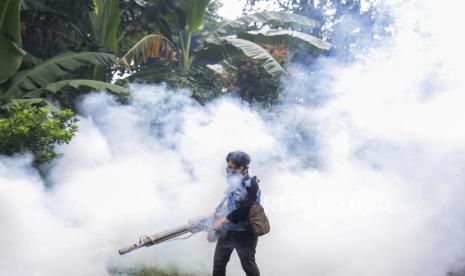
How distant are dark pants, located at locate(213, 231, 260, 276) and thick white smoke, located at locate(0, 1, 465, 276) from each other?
1.25m

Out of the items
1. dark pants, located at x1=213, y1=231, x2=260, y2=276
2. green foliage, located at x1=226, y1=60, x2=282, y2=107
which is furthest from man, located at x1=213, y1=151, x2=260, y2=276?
green foliage, located at x1=226, y1=60, x2=282, y2=107

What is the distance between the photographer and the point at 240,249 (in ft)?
16.9

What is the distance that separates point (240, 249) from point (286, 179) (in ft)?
9.94

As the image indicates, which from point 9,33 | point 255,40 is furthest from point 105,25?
point 255,40

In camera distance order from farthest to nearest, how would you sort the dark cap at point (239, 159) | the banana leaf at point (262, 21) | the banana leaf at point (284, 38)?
the banana leaf at point (262, 21) → the banana leaf at point (284, 38) → the dark cap at point (239, 159)

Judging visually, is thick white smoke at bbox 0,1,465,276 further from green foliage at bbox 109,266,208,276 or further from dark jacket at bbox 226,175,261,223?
dark jacket at bbox 226,175,261,223

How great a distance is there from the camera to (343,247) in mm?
6816

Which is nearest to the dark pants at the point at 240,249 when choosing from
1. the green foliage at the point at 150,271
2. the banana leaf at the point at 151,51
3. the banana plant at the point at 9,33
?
the green foliage at the point at 150,271

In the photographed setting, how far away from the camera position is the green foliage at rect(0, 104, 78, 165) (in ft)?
21.4

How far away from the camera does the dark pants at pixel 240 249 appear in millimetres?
5129

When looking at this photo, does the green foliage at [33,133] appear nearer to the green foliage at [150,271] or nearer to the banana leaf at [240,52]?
the green foliage at [150,271]

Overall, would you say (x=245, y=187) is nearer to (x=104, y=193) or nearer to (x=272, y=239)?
(x=272, y=239)

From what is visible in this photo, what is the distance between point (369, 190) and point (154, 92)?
13.5ft

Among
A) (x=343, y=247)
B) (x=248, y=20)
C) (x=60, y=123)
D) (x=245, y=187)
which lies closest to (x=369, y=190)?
(x=343, y=247)
